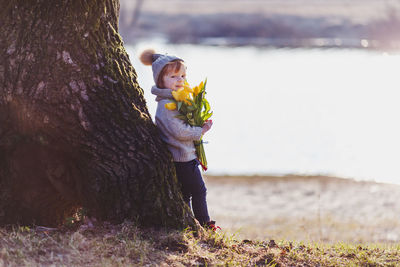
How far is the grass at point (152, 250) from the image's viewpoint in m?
3.68

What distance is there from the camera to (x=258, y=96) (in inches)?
873

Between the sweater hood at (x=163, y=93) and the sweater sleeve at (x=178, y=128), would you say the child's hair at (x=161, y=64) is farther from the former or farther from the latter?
the sweater sleeve at (x=178, y=128)

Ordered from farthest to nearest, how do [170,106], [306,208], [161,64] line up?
[306,208]
[161,64]
[170,106]

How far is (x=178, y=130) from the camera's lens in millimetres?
4273

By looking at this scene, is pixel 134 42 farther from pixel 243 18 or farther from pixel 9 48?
pixel 9 48

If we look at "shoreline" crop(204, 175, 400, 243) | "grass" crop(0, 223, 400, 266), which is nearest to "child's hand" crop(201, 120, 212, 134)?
"grass" crop(0, 223, 400, 266)

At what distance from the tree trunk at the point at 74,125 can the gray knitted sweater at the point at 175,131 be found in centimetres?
18

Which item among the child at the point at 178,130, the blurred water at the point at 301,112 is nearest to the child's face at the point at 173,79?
the child at the point at 178,130

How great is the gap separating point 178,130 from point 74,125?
0.79m

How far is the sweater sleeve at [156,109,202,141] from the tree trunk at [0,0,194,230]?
0.17m

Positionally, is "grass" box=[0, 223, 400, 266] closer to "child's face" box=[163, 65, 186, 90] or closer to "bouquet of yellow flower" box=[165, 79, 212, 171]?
"bouquet of yellow flower" box=[165, 79, 212, 171]

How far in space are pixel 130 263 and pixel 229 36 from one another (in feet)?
120

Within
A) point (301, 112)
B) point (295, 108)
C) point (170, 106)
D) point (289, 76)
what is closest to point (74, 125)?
point (170, 106)

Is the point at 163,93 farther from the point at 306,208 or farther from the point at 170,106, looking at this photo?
the point at 306,208
